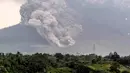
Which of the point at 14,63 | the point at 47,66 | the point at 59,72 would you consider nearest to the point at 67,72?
the point at 59,72

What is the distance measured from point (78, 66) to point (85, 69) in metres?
4.04

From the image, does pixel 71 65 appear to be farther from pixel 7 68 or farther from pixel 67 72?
pixel 7 68

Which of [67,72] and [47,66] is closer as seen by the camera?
[67,72]

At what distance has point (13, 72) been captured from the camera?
91688 millimetres

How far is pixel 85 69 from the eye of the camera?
91.9 meters

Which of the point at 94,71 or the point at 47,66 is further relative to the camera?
the point at 47,66

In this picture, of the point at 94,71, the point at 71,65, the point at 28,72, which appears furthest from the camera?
the point at 71,65

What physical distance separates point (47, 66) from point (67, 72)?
27.9 ft

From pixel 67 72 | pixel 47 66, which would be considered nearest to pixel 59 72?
pixel 67 72

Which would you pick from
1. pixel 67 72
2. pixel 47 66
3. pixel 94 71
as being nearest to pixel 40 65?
pixel 47 66

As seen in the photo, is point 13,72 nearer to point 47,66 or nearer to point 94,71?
point 47,66

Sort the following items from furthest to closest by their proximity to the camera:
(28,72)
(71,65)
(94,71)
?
(71,65) < (28,72) < (94,71)

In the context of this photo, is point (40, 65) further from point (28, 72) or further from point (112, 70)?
point (112, 70)

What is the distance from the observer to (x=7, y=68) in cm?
9044
